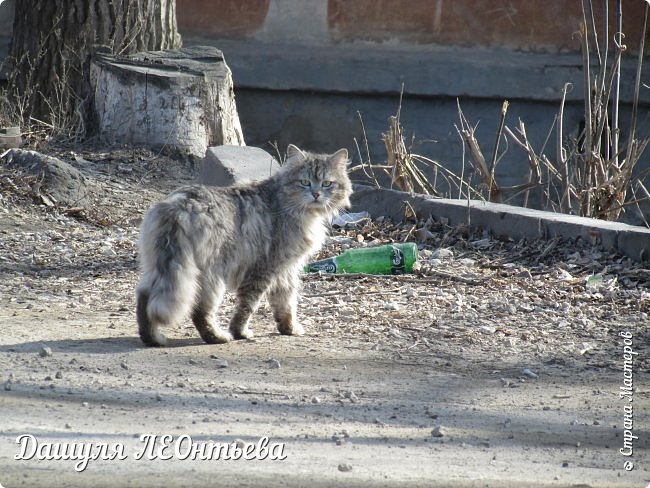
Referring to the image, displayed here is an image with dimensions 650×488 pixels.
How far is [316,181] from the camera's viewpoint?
6.02m

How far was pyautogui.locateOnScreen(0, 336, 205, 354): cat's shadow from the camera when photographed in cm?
510

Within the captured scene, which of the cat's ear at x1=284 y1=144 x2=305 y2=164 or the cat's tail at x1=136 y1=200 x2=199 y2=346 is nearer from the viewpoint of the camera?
the cat's tail at x1=136 y1=200 x2=199 y2=346

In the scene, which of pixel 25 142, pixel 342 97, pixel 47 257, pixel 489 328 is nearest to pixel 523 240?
pixel 489 328

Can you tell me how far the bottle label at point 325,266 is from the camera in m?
7.06

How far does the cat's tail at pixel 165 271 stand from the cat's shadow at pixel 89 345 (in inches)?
5.8

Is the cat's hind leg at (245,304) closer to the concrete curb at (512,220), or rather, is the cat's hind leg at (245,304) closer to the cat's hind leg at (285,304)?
the cat's hind leg at (285,304)

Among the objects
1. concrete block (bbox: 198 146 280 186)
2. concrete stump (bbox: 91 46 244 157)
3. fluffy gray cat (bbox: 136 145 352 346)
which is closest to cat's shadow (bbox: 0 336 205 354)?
fluffy gray cat (bbox: 136 145 352 346)

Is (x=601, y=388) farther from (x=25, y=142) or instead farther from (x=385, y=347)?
(x=25, y=142)

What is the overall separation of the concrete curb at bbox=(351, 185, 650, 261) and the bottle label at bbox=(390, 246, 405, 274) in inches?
49.5

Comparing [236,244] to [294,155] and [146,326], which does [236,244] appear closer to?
[146,326]

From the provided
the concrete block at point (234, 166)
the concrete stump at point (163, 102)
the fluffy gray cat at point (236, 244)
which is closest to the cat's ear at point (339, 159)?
the fluffy gray cat at point (236, 244)

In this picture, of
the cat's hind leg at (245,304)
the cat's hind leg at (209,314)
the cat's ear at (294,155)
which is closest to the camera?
the cat's hind leg at (209,314)

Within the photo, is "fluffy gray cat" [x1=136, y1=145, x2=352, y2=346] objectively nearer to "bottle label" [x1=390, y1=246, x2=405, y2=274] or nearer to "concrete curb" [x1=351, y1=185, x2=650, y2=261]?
"bottle label" [x1=390, y1=246, x2=405, y2=274]

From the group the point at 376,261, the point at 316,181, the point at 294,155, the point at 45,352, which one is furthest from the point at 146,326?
the point at 376,261
